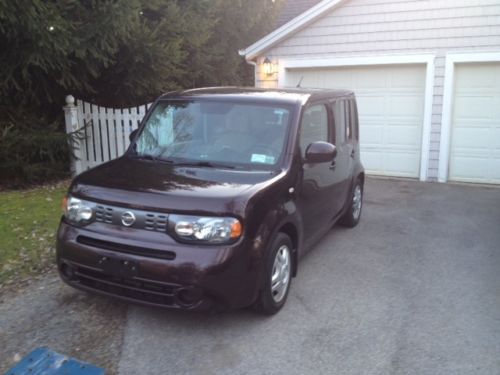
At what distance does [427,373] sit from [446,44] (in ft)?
25.4

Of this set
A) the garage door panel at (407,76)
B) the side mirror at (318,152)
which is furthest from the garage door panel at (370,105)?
the side mirror at (318,152)

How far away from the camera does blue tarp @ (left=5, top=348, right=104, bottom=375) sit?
3006 mm

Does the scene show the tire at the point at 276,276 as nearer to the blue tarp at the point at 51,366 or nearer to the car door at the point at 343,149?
the blue tarp at the point at 51,366

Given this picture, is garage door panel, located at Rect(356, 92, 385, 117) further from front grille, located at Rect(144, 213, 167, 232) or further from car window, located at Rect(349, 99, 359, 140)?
front grille, located at Rect(144, 213, 167, 232)

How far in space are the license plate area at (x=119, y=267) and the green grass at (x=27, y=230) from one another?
5.72 feet

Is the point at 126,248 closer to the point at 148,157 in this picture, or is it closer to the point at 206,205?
the point at 206,205

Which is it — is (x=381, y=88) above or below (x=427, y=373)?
above

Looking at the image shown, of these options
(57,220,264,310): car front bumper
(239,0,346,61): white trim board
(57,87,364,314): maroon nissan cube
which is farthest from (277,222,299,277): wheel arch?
(239,0,346,61): white trim board

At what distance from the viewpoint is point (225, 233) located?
10.9 feet

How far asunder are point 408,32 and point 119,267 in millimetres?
8252

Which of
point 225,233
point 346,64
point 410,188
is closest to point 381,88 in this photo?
point 346,64

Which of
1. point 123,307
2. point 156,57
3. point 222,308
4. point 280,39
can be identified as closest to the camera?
point 222,308

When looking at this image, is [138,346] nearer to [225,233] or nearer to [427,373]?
[225,233]

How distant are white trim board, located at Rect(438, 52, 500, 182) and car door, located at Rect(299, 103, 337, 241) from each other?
5.08m
